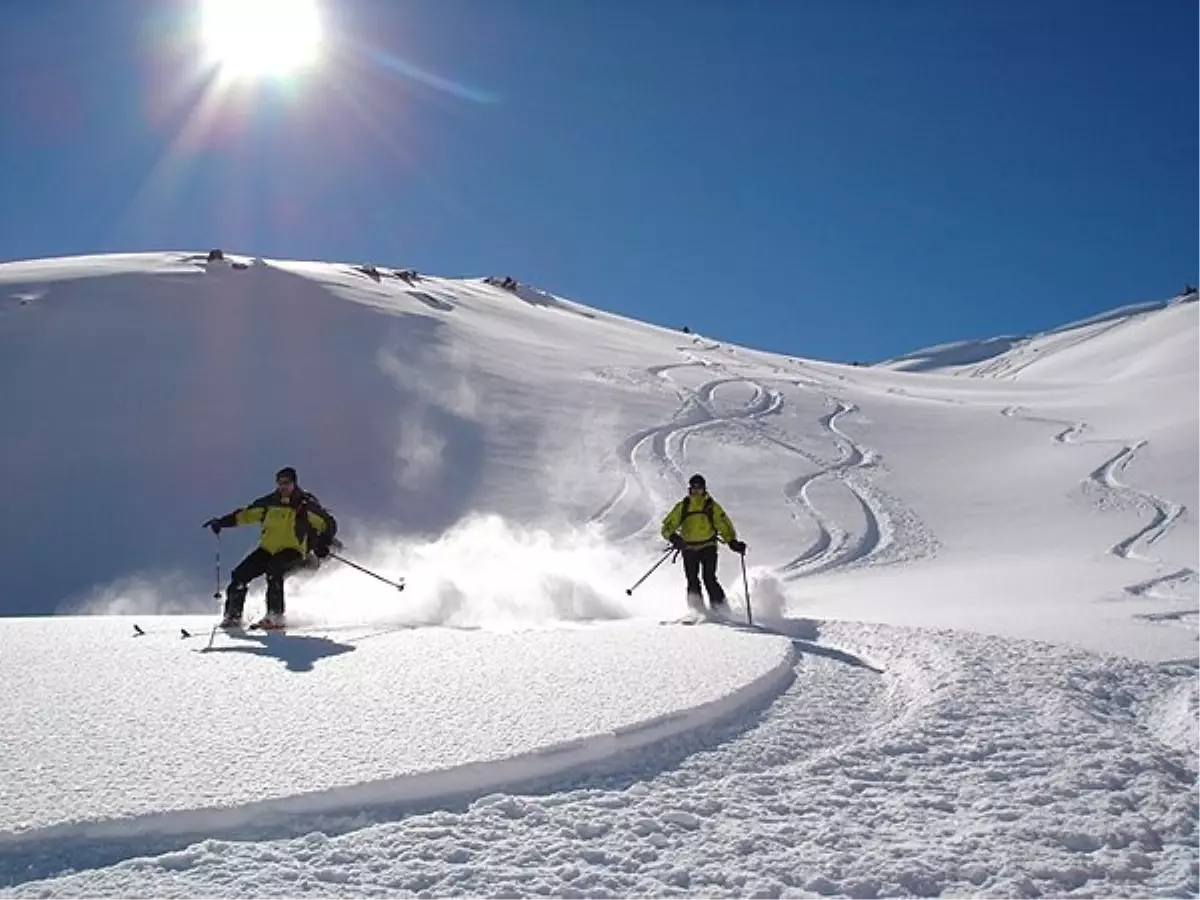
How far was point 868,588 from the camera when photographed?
48.2 ft

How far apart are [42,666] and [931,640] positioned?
6.66 metres

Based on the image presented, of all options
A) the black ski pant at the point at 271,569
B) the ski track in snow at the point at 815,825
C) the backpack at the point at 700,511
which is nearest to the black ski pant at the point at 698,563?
the backpack at the point at 700,511

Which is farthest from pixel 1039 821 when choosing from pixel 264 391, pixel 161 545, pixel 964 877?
pixel 264 391

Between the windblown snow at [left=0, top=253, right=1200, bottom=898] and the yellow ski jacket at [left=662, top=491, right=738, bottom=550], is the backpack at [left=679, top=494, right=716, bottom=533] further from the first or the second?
the windblown snow at [left=0, top=253, right=1200, bottom=898]

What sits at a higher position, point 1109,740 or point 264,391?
point 264,391

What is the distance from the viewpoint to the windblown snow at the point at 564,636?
13.3ft

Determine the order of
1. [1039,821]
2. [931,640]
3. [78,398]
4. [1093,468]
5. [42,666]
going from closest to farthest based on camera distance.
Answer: [1039,821]
[42,666]
[931,640]
[1093,468]
[78,398]

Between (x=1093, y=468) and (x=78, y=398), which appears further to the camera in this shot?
(x=78, y=398)

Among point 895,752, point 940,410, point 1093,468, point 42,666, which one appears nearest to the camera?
point 895,752

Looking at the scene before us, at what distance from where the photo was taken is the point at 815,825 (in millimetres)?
4363

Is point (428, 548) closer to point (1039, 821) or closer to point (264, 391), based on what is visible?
point (264, 391)

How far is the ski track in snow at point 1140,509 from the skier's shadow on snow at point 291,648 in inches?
309

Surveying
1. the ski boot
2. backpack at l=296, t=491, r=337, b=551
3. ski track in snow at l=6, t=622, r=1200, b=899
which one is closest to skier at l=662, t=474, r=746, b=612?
backpack at l=296, t=491, r=337, b=551

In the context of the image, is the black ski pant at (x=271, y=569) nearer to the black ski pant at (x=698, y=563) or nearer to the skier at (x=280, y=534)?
the skier at (x=280, y=534)
